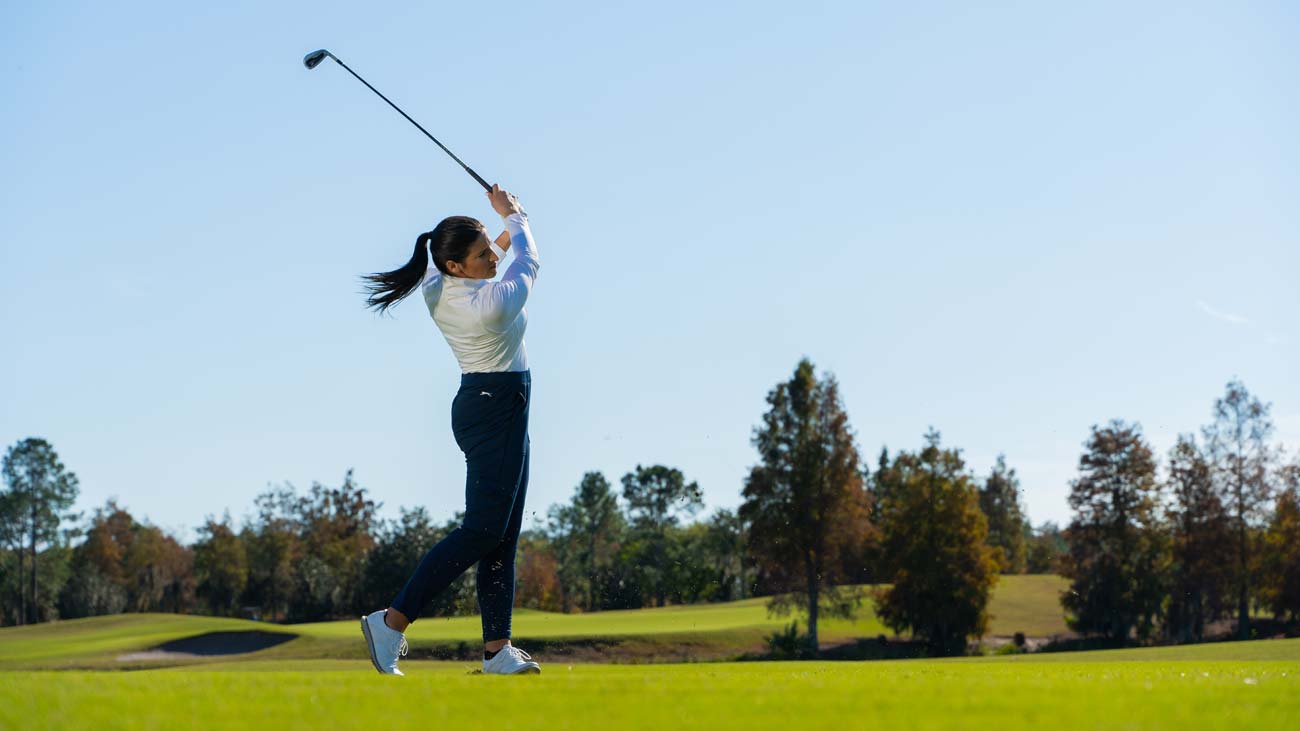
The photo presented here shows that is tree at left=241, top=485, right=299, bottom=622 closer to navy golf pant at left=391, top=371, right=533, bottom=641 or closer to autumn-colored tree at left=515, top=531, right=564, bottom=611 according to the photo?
autumn-colored tree at left=515, top=531, right=564, bottom=611

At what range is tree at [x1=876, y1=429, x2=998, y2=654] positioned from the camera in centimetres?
5500

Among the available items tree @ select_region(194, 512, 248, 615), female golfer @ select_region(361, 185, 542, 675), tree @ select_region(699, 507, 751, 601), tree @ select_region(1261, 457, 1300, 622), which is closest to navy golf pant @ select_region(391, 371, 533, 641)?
female golfer @ select_region(361, 185, 542, 675)

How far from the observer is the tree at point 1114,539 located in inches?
2408

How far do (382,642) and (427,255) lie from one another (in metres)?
2.16

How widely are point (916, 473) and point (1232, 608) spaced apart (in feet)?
67.2

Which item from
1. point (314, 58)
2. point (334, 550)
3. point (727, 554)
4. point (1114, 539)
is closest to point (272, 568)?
point (334, 550)

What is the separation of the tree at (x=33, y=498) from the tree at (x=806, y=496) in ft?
195

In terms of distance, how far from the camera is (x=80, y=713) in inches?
159

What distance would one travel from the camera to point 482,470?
6.77 metres

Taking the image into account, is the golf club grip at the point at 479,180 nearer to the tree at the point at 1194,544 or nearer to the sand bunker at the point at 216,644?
the sand bunker at the point at 216,644

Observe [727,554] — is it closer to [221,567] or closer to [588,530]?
[588,530]

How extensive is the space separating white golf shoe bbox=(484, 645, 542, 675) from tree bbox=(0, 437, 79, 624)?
95919 mm

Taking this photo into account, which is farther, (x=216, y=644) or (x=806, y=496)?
(x=806, y=496)

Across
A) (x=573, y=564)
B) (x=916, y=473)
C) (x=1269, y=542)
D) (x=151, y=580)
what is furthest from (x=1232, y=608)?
(x=151, y=580)
